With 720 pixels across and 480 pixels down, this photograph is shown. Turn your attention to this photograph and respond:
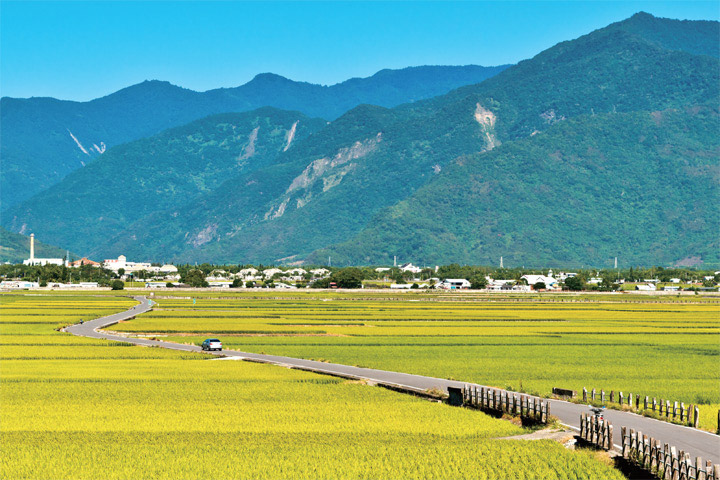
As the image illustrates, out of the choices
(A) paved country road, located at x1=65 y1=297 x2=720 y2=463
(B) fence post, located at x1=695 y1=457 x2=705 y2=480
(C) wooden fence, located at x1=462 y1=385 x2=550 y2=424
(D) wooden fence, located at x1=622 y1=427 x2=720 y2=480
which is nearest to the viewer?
(B) fence post, located at x1=695 y1=457 x2=705 y2=480

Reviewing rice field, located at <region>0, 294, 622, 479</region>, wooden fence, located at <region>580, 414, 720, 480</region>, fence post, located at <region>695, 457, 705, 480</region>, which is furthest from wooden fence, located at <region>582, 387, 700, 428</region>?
fence post, located at <region>695, 457, 705, 480</region>

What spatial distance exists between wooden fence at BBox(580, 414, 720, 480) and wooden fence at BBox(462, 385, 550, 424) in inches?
117

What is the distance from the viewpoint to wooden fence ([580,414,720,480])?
27.0m

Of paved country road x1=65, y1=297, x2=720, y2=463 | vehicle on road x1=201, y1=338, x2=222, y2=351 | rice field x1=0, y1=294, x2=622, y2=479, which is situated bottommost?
rice field x1=0, y1=294, x2=622, y2=479

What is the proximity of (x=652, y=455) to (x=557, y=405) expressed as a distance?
12.3 meters

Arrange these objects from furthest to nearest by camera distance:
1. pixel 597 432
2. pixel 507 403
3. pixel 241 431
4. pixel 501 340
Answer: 1. pixel 501 340
2. pixel 507 403
3. pixel 241 431
4. pixel 597 432

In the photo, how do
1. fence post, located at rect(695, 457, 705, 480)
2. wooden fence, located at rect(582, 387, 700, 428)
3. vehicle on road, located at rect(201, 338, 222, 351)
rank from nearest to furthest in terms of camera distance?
fence post, located at rect(695, 457, 705, 480) < wooden fence, located at rect(582, 387, 700, 428) < vehicle on road, located at rect(201, 338, 222, 351)

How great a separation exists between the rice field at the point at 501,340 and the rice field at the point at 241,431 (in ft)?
27.7

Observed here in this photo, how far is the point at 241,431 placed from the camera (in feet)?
119

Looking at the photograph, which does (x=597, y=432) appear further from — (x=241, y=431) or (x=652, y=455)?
(x=241, y=431)

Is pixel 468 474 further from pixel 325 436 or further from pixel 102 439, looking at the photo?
pixel 102 439

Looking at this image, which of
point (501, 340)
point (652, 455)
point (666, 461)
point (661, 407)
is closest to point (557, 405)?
point (661, 407)

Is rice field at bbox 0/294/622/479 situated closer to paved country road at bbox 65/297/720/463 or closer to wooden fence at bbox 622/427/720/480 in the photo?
wooden fence at bbox 622/427/720/480

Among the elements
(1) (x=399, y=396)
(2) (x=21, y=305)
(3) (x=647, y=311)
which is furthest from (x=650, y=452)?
(2) (x=21, y=305)
